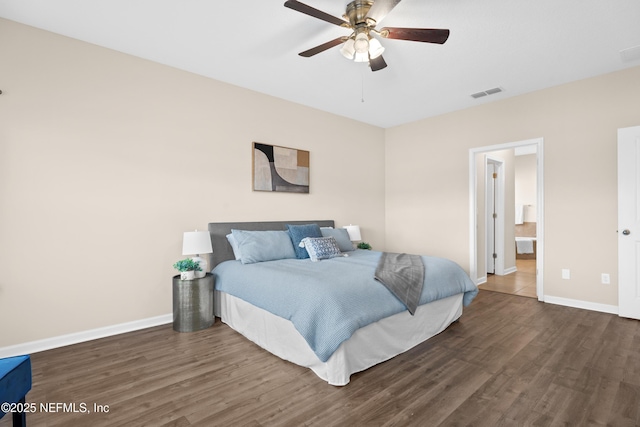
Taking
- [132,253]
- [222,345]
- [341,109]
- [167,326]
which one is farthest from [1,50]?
[341,109]

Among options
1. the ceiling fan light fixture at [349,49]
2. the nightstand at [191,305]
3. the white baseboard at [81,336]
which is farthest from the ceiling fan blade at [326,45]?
the white baseboard at [81,336]

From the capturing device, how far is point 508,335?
2.96 meters

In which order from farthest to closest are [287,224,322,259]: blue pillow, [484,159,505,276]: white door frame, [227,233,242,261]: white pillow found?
[484,159,505,276]: white door frame → [287,224,322,259]: blue pillow → [227,233,242,261]: white pillow

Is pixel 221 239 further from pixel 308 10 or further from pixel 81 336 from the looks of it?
pixel 308 10

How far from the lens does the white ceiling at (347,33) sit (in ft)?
8.23

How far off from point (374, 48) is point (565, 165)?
307cm

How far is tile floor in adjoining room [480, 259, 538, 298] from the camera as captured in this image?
4.61 meters

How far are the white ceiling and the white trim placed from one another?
2.69 m

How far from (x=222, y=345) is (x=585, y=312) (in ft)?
13.2

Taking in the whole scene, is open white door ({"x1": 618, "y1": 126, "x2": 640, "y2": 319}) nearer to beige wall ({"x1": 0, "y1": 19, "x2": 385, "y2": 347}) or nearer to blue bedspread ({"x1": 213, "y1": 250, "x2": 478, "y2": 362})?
blue bedspread ({"x1": 213, "y1": 250, "x2": 478, "y2": 362})

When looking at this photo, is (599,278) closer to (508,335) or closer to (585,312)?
(585,312)

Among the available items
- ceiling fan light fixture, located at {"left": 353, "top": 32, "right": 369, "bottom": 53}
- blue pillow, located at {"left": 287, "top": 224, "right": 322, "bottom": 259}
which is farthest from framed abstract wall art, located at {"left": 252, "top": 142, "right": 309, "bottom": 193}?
ceiling fan light fixture, located at {"left": 353, "top": 32, "right": 369, "bottom": 53}

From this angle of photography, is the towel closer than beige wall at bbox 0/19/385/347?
No

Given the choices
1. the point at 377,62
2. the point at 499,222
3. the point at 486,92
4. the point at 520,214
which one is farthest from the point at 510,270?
the point at 377,62
